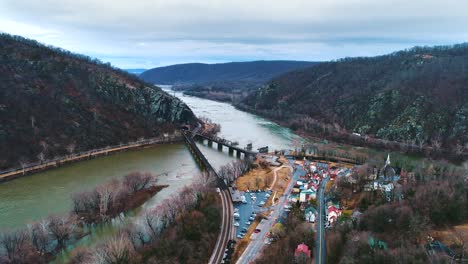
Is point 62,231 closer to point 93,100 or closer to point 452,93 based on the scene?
point 93,100

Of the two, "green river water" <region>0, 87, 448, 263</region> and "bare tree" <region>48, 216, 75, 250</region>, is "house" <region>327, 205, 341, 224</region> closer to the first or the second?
"green river water" <region>0, 87, 448, 263</region>

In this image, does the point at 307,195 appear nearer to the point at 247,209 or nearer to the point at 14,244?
the point at 247,209

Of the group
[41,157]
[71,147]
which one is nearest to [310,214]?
[41,157]

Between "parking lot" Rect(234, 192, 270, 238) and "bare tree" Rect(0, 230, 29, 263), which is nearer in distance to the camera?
"bare tree" Rect(0, 230, 29, 263)

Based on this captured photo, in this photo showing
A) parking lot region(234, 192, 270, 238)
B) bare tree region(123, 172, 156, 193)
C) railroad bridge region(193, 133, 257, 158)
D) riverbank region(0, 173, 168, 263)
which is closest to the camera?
riverbank region(0, 173, 168, 263)

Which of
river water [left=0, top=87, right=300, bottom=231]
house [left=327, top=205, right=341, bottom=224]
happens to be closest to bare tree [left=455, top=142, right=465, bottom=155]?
river water [left=0, top=87, right=300, bottom=231]

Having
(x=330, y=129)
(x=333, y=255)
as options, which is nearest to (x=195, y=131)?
(x=330, y=129)

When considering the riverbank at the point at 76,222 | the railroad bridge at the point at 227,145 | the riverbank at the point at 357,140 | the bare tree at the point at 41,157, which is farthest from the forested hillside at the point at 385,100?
the bare tree at the point at 41,157

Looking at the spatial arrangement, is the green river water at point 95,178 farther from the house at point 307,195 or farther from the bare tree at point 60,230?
the house at point 307,195

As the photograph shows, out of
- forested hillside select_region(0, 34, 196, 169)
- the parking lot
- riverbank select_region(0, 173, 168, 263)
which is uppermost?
forested hillside select_region(0, 34, 196, 169)
